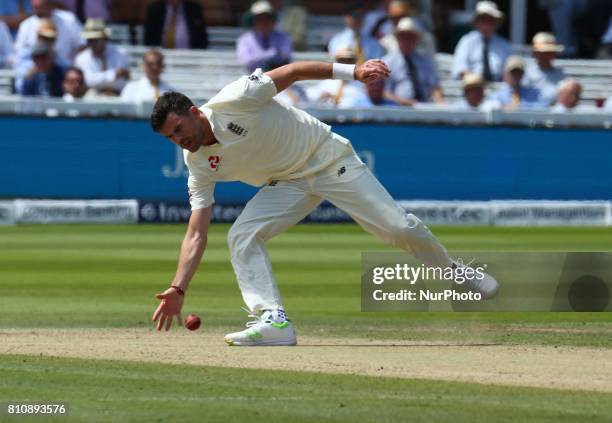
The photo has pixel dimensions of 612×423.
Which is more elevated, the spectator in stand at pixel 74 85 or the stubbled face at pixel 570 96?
the spectator in stand at pixel 74 85

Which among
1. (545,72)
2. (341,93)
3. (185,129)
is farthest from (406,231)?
(545,72)

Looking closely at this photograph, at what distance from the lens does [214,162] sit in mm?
7688

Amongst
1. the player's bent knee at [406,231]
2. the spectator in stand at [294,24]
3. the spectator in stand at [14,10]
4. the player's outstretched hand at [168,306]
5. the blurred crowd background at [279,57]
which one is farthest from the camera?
the spectator in stand at [294,24]

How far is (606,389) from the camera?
6445mm

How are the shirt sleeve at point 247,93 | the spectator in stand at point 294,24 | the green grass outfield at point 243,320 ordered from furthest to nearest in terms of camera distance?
1. the spectator in stand at point 294,24
2. the shirt sleeve at point 247,93
3. the green grass outfield at point 243,320

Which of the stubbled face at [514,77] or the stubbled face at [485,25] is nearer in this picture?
the stubbled face at [514,77]

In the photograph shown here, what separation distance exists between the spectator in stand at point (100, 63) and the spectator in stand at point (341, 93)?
2264 mm

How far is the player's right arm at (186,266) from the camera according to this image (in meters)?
7.51

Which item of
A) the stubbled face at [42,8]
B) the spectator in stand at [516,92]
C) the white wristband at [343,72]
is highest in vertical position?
the white wristband at [343,72]

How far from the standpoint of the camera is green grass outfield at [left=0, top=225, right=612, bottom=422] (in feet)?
19.5

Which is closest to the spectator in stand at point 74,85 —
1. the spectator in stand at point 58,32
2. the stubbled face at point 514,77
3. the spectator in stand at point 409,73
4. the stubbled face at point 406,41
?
the spectator in stand at point 58,32

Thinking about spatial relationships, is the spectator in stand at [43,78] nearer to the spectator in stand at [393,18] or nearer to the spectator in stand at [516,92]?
the spectator in stand at [393,18]

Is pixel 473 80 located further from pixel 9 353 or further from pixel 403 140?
pixel 9 353

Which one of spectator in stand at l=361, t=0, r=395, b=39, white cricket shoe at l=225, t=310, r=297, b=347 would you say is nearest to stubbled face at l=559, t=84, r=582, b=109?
spectator in stand at l=361, t=0, r=395, b=39
